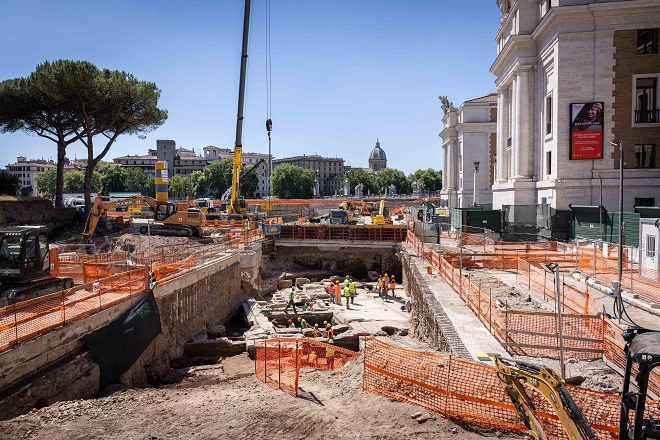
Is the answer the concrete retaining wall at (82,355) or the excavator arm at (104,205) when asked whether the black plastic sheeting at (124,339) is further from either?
the excavator arm at (104,205)

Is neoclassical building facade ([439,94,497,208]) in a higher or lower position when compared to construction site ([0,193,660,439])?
higher

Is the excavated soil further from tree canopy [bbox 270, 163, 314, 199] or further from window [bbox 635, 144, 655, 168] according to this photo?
tree canopy [bbox 270, 163, 314, 199]

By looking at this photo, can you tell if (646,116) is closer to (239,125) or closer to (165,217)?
(239,125)

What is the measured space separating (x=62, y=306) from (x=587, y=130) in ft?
88.2

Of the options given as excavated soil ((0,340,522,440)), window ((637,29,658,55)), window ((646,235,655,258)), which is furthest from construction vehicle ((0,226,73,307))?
window ((637,29,658,55))

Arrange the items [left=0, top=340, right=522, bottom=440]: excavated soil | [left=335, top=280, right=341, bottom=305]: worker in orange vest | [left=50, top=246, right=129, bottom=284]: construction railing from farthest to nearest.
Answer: [left=335, top=280, right=341, bottom=305]: worker in orange vest, [left=50, top=246, right=129, bottom=284]: construction railing, [left=0, top=340, right=522, bottom=440]: excavated soil

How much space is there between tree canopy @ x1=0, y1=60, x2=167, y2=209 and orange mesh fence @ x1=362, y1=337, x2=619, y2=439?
3551 centimetres

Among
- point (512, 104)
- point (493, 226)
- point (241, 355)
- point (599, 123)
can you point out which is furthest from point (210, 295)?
point (512, 104)

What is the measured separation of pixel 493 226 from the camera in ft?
108

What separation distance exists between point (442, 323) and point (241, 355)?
23.8 feet

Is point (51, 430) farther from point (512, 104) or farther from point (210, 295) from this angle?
point (512, 104)

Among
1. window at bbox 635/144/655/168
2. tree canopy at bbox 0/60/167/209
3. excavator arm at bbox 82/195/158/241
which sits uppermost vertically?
tree canopy at bbox 0/60/167/209

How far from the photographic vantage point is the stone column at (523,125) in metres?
32.2

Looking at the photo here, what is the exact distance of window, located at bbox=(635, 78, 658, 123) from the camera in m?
26.6
